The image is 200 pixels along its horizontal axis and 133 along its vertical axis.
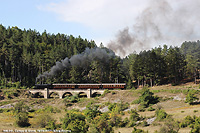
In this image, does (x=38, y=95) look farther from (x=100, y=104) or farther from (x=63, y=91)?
(x=100, y=104)

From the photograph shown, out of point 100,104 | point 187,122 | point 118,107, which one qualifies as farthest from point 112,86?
point 187,122

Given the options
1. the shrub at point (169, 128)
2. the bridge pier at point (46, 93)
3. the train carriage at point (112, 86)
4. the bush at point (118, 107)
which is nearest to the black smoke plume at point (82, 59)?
the bridge pier at point (46, 93)

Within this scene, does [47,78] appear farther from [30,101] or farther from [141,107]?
[141,107]

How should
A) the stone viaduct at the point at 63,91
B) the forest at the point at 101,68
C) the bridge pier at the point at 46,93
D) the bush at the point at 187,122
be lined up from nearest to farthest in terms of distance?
the bush at the point at 187,122, the stone viaduct at the point at 63,91, the bridge pier at the point at 46,93, the forest at the point at 101,68

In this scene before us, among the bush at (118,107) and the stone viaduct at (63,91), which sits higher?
the stone viaduct at (63,91)

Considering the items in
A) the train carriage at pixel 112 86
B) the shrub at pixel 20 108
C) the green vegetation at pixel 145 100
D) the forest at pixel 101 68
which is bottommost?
the shrub at pixel 20 108

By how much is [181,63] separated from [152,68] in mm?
13686

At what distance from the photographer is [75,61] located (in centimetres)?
10519

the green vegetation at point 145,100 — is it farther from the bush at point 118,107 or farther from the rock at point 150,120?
the rock at point 150,120

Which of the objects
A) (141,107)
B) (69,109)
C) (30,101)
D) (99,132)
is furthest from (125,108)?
(30,101)

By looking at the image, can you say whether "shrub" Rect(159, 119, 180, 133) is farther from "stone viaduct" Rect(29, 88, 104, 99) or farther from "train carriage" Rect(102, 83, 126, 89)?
"stone viaduct" Rect(29, 88, 104, 99)

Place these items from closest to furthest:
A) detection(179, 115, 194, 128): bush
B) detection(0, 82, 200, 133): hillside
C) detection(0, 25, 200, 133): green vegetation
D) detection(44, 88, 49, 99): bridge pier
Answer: detection(179, 115, 194, 128): bush, detection(0, 25, 200, 133): green vegetation, detection(0, 82, 200, 133): hillside, detection(44, 88, 49, 99): bridge pier

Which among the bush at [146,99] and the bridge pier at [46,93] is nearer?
the bush at [146,99]

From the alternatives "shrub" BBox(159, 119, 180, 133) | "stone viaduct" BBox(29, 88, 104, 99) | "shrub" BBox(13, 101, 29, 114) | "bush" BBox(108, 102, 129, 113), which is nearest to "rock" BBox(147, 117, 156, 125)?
"shrub" BBox(159, 119, 180, 133)
